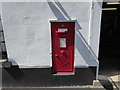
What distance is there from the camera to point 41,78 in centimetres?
567

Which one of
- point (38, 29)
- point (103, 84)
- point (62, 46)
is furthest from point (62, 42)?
point (103, 84)

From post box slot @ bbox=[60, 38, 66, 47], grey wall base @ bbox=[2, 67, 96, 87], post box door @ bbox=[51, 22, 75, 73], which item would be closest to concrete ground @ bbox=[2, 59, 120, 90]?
grey wall base @ bbox=[2, 67, 96, 87]

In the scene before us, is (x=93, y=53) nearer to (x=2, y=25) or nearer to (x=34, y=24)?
(x=34, y=24)

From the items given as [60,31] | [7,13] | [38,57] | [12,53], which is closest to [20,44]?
[12,53]

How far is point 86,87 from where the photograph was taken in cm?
565

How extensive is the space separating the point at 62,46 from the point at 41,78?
1.52 m

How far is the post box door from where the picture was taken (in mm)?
5258

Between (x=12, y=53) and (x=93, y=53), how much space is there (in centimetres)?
304

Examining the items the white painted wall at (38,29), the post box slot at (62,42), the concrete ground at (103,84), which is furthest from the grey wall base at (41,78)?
the post box slot at (62,42)

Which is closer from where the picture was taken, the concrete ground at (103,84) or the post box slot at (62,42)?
the post box slot at (62,42)

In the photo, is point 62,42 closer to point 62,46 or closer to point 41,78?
point 62,46

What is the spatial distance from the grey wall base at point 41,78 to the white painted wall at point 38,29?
0.25m

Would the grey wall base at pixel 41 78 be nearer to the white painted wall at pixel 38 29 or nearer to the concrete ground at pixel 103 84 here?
the concrete ground at pixel 103 84

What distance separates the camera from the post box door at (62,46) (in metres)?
5.26
